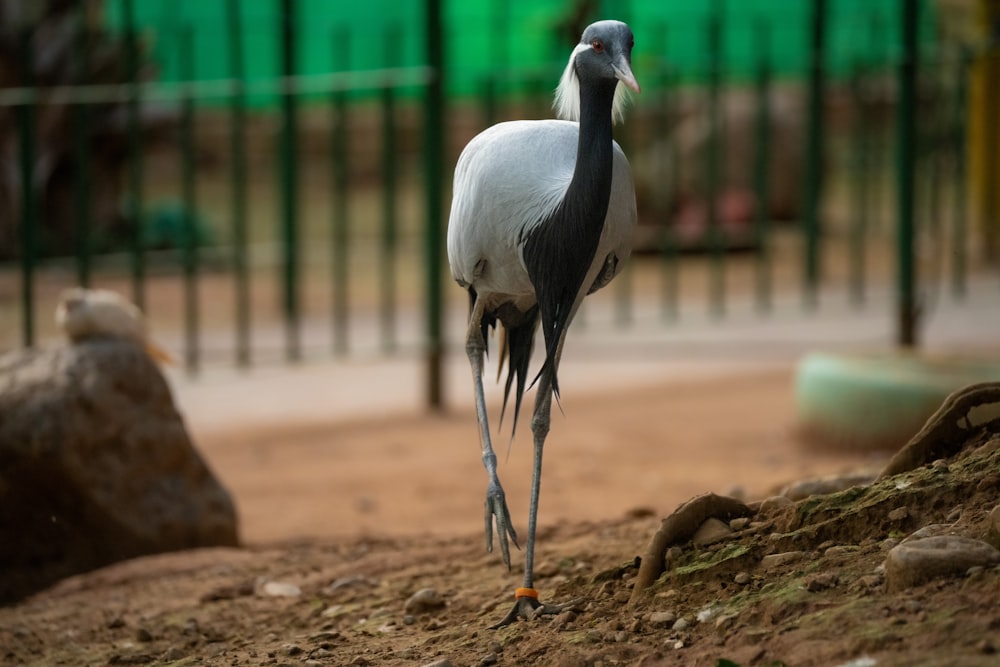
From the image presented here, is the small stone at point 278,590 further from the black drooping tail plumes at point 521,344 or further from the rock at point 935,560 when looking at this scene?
the rock at point 935,560

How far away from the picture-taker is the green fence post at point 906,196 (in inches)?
346

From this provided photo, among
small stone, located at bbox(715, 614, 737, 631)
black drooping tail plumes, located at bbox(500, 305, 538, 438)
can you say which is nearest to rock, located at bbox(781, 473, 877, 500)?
black drooping tail plumes, located at bbox(500, 305, 538, 438)

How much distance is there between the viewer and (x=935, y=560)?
3.08m

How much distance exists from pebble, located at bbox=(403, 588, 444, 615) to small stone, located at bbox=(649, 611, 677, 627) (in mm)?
872

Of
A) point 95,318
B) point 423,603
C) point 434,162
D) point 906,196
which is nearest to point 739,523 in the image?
point 423,603

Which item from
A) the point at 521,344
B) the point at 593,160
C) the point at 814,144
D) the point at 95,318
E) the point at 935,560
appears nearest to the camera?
the point at 935,560

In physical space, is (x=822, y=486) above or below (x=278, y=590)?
above

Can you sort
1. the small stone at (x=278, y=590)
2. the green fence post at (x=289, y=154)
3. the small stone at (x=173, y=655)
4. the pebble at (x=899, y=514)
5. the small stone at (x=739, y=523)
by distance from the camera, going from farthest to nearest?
the green fence post at (x=289, y=154), the small stone at (x=278, y=590), the small stone at (x=173, y=655), the small stone at (x=739, y=523), the pebble at (x=899, y=514)

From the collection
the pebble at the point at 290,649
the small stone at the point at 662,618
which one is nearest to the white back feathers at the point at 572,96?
the small stone at the point at 662,618

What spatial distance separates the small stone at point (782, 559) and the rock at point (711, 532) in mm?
234

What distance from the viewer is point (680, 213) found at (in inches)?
577

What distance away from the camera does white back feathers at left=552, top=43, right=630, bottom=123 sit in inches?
140

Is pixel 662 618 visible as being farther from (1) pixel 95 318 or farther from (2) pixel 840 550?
(1) pixel 95 318

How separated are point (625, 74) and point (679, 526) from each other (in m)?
1.25
